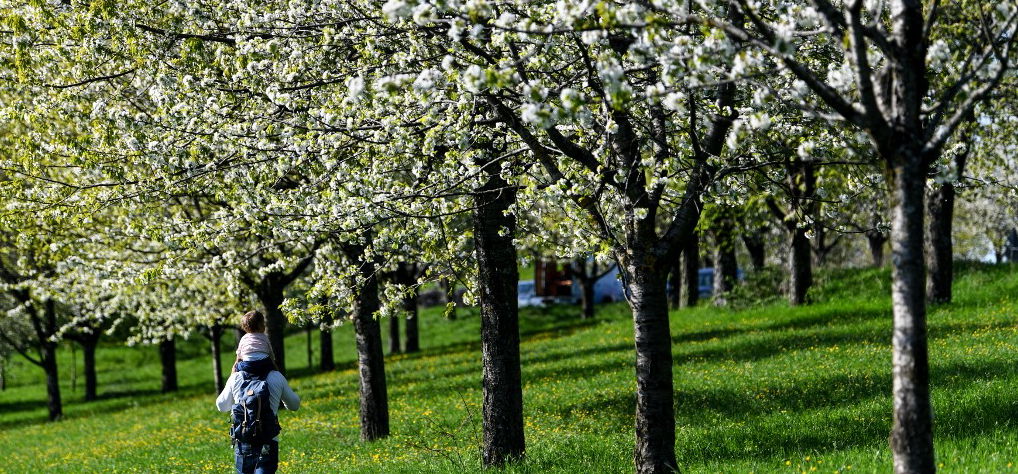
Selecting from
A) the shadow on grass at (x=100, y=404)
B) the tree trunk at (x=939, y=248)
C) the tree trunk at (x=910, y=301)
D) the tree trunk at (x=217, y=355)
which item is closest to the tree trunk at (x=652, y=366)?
the tree trunk at (x=910, y=301)

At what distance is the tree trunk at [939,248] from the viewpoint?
68.9 ft

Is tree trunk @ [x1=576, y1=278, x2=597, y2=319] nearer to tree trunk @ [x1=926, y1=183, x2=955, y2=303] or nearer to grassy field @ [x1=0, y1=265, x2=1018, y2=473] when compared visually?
grassy field @ [x1=0, y1=265, x2=1018, y2=473]

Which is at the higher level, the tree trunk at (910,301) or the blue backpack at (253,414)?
the tree trunk at (910,301)

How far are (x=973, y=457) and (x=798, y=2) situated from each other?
458cm

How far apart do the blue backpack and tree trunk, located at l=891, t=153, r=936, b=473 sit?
20.7 feet

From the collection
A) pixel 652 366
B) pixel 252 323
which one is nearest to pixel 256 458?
pixel 252 323

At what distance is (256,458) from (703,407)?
24.1 ft

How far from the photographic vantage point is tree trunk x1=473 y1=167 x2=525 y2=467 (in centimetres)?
1114

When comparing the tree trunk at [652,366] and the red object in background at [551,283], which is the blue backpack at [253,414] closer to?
the tree trunk at [652,366]

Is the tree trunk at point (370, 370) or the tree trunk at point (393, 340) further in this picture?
the tree trunk at point (393, 340)

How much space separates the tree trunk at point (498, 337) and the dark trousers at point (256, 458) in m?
2.61

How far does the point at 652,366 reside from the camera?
8.85 meters

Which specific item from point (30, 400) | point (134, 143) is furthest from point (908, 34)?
point (30, 400)

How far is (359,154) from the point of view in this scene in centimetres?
1048
